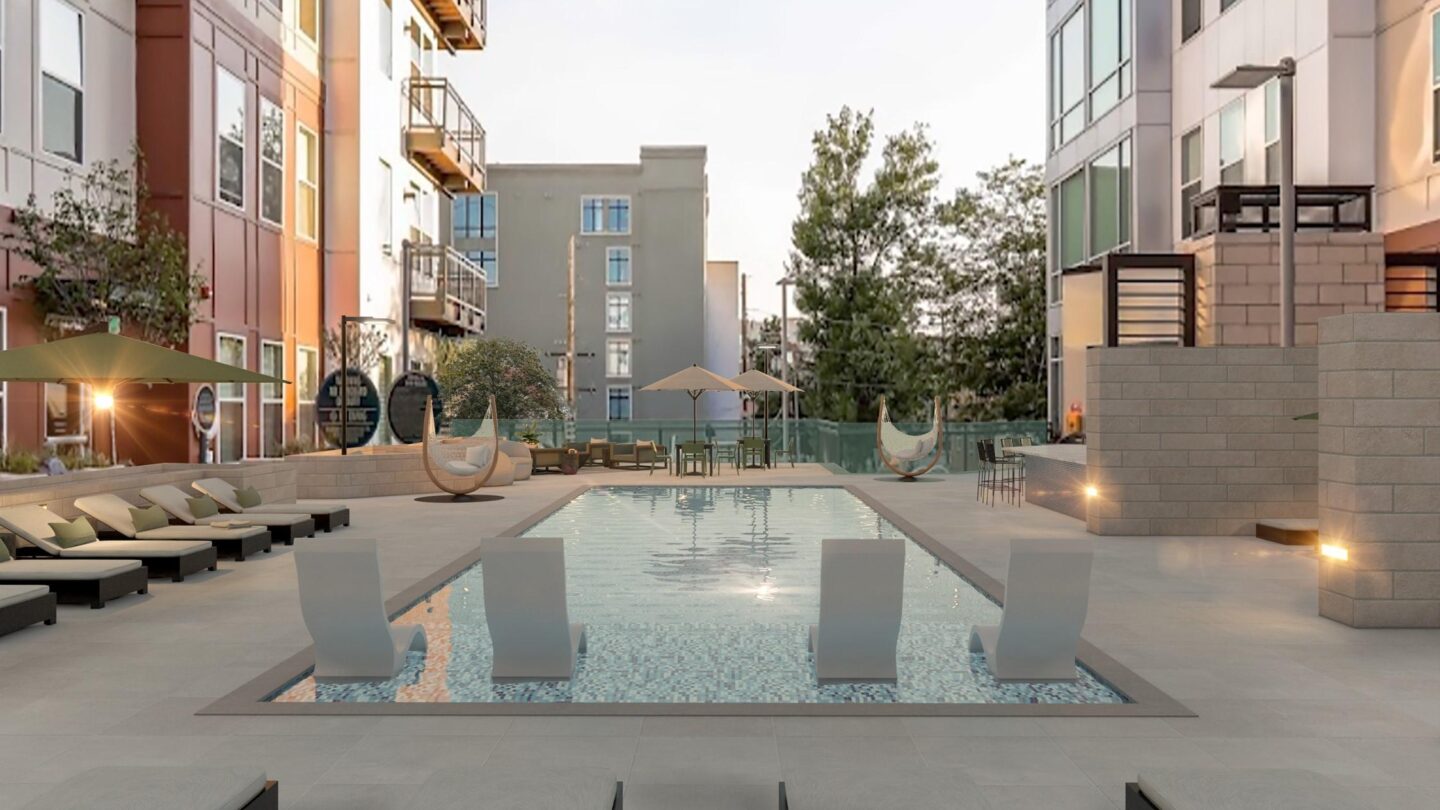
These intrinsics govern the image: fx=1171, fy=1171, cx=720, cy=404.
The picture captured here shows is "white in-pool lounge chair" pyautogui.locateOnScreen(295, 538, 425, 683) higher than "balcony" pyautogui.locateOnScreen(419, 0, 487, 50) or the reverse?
the reverse

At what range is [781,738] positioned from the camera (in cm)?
595

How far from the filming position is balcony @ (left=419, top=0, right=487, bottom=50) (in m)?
31.1

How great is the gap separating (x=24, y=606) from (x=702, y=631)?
194 inches

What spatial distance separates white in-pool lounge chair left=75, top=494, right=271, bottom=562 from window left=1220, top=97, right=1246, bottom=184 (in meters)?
15.9

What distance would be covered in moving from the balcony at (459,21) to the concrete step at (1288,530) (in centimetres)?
2441

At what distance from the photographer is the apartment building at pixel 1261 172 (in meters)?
15.8

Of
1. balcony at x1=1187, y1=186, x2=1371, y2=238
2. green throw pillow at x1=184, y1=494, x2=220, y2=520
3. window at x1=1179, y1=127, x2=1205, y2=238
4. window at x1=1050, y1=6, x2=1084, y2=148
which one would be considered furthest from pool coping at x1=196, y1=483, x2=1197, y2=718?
window at x1=1050, y1=6, x2=1084, y2=148

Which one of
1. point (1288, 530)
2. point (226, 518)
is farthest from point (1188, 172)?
point (226, 518)

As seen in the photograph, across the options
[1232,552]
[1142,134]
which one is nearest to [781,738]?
[1232,552]

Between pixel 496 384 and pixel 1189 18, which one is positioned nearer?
pixel 1189 18

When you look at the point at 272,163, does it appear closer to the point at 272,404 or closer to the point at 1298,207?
the point at 272,404

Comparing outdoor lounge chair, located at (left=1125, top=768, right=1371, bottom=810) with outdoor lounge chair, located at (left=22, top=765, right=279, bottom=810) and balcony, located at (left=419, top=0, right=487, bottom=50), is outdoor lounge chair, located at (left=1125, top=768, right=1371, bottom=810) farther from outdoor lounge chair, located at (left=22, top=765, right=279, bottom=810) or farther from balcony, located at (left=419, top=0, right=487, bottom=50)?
balcony, located at (left=419, top=0, right=487, bottom=50)

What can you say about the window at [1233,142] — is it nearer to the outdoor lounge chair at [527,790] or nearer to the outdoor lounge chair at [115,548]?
the outdoor lounge chair at [115,548]

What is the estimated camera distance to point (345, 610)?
7.12 meters
